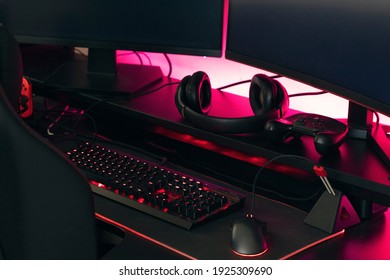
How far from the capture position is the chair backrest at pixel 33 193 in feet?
3.34

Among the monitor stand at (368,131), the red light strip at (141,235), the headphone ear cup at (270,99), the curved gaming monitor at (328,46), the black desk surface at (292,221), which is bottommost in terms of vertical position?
the red light strip at (141,235)

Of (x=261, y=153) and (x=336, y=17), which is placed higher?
(x=336, y=17)

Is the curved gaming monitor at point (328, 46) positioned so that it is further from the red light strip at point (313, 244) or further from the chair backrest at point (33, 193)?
the chair backrest at point (33, 193)

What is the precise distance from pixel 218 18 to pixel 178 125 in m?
0.31

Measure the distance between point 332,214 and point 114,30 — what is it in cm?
83

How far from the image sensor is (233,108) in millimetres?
1617

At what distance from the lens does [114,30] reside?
178 centimetres

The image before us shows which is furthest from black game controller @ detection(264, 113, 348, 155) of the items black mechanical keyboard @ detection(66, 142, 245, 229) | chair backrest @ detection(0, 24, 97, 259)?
chair backrest @ detection(0, 24, 97, 259)

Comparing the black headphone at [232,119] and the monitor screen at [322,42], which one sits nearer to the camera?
the monitor screen at [322,42]

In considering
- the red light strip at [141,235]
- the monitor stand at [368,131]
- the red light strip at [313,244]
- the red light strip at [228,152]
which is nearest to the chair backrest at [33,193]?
the red light strip at [141,235]

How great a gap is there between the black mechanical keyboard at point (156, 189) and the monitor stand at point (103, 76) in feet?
0.95
